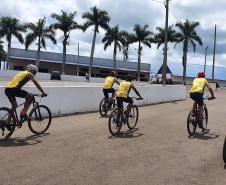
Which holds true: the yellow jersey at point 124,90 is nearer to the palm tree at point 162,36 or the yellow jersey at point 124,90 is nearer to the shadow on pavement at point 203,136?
the shadow on pavement at point 203,136

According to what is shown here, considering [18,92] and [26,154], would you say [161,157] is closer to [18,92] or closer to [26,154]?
[26,154]

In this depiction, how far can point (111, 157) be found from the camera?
15.7 ft

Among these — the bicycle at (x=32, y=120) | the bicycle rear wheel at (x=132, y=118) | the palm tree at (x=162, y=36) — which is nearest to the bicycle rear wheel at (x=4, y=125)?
the bicycle at (x=32, y=120)

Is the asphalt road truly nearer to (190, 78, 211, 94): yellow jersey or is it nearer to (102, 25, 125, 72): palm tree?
(190, 78, 211, 94): yellow jersey

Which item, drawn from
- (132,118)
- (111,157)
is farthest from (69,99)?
(111,157)

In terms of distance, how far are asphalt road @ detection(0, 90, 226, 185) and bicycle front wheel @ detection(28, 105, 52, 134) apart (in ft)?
0.73

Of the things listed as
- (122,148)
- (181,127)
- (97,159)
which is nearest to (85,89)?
(181,127)

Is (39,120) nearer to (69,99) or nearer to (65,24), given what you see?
(69,99)

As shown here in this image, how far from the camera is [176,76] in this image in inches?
2491

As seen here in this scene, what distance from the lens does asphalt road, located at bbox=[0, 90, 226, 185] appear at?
3787 mm

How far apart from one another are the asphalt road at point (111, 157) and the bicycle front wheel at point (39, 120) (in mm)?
223

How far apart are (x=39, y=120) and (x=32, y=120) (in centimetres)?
19

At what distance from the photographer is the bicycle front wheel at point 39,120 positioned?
247 inches

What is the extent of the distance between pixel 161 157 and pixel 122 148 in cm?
94
